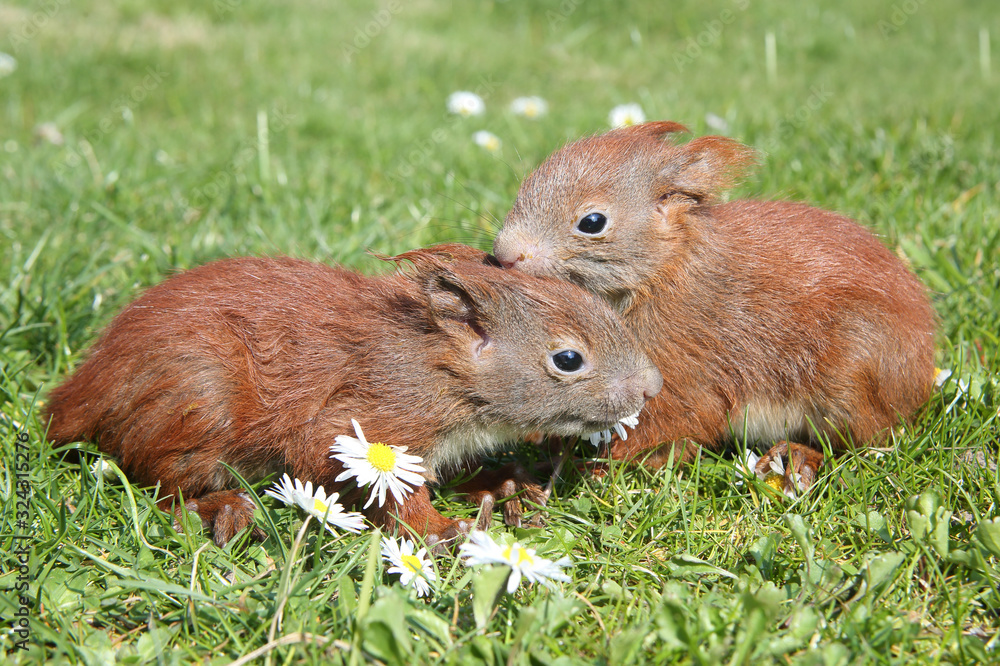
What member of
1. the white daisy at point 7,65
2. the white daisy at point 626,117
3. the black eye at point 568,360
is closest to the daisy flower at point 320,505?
the black eye at point 568,360

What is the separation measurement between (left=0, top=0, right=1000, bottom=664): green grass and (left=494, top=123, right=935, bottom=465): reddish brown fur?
22cm

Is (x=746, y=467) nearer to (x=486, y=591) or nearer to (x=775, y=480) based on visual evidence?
(x=775, y=480)

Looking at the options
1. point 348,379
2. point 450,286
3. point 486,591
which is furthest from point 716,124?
point 486,591

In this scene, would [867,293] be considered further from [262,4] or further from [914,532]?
[262,4]

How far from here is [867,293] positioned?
329 cm

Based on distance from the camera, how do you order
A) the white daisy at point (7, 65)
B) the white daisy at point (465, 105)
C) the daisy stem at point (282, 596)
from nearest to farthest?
the daisy stem at point (282, 596) → the white daisy at point (465, 105) → the white daisy at point (7, 65)

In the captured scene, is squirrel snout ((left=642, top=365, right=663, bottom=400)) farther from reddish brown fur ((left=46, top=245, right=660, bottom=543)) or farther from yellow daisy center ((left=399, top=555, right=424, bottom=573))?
yellow daisy center ((left=399, top=555, right=424, bottom=573))

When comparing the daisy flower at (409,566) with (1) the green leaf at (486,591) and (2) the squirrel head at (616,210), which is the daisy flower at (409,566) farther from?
(2) the squirrel head at (616,210)

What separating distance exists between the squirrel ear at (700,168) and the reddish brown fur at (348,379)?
71 cm

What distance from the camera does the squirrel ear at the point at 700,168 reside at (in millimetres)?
3365

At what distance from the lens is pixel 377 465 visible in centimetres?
277

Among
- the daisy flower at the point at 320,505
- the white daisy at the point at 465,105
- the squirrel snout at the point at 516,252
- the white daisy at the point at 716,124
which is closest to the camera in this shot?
the daisy flower at the point at 320,505

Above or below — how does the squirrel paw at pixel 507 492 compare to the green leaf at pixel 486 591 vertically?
below

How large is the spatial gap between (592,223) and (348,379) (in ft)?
3.69
